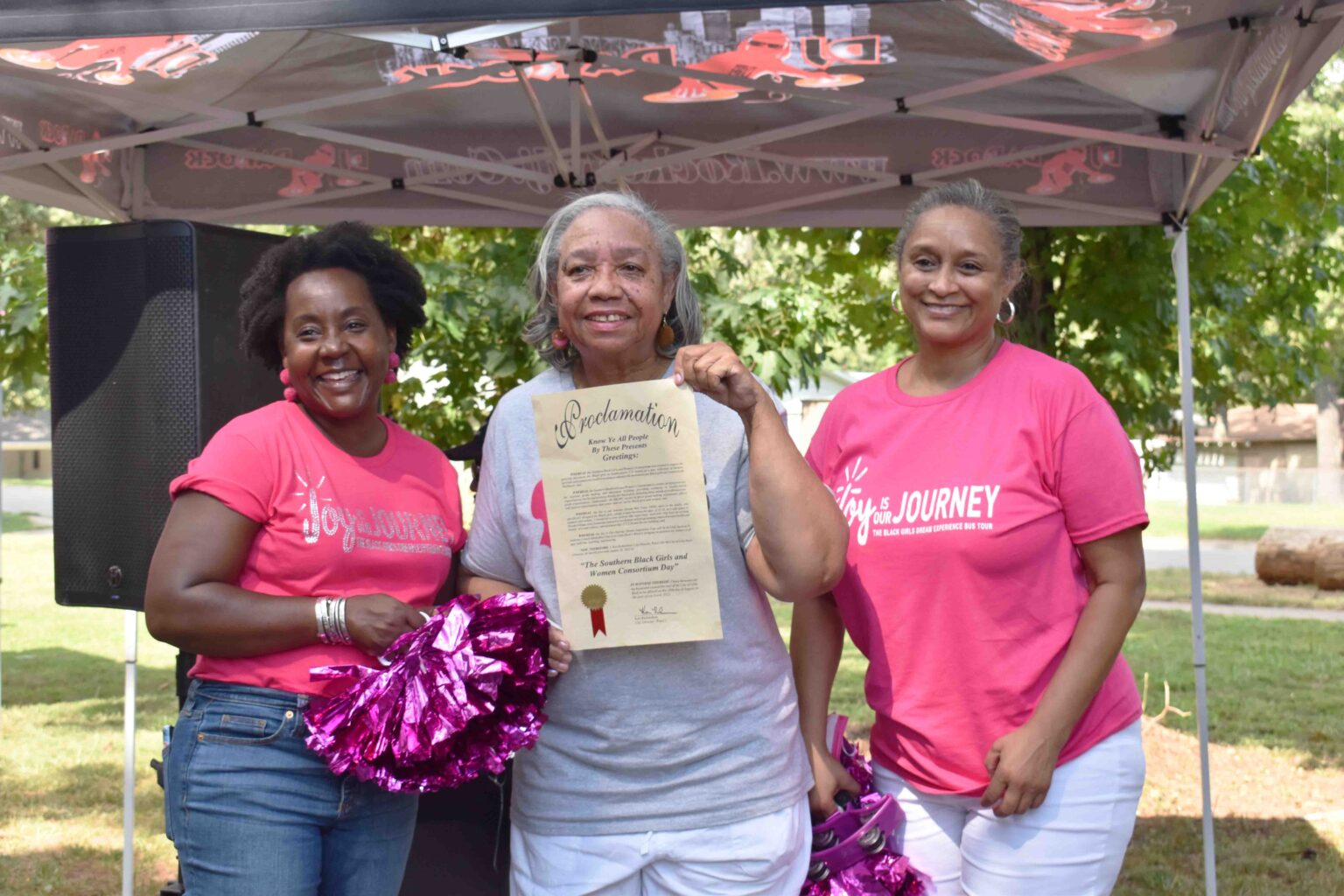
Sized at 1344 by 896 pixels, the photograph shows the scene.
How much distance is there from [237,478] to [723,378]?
2.68ft

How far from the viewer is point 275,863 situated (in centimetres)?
204

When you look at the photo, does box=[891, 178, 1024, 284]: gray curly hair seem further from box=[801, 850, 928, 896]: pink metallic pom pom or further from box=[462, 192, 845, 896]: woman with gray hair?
box=[801, 850, 928, 896]: pink metallic pom pom

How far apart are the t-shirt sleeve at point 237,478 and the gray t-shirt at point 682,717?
1.35ft

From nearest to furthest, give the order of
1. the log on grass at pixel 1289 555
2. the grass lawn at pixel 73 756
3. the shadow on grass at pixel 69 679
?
1. the grass lawn at pixel 73 756
2. the shadow on grass at pixel 69 679
3. the log on grass at pixel 1289 555

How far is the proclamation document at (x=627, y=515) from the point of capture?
1907mm

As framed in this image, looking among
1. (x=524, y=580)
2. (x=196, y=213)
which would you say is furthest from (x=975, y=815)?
(x=196, y=213)

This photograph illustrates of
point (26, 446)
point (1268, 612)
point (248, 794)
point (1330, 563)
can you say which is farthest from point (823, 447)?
point (26, 446)

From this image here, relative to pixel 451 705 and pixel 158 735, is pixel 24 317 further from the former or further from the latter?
pixel 451 705

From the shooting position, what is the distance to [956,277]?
2.17m

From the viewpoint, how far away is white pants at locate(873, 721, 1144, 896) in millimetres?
2086

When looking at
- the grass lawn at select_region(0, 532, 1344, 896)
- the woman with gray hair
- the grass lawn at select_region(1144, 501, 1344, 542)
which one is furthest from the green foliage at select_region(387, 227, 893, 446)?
the grass lawn at select_region(1144, 501, 1344, 542)

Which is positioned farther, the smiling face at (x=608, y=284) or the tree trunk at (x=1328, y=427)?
the tree trunk at (x=1328, y=427)

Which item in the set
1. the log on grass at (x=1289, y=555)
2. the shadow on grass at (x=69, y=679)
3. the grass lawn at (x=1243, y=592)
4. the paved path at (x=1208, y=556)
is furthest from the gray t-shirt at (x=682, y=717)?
the paved path at (x=1208, y=556)

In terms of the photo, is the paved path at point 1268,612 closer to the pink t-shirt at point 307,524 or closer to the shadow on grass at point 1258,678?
the shadow on grass at point 1258,678
